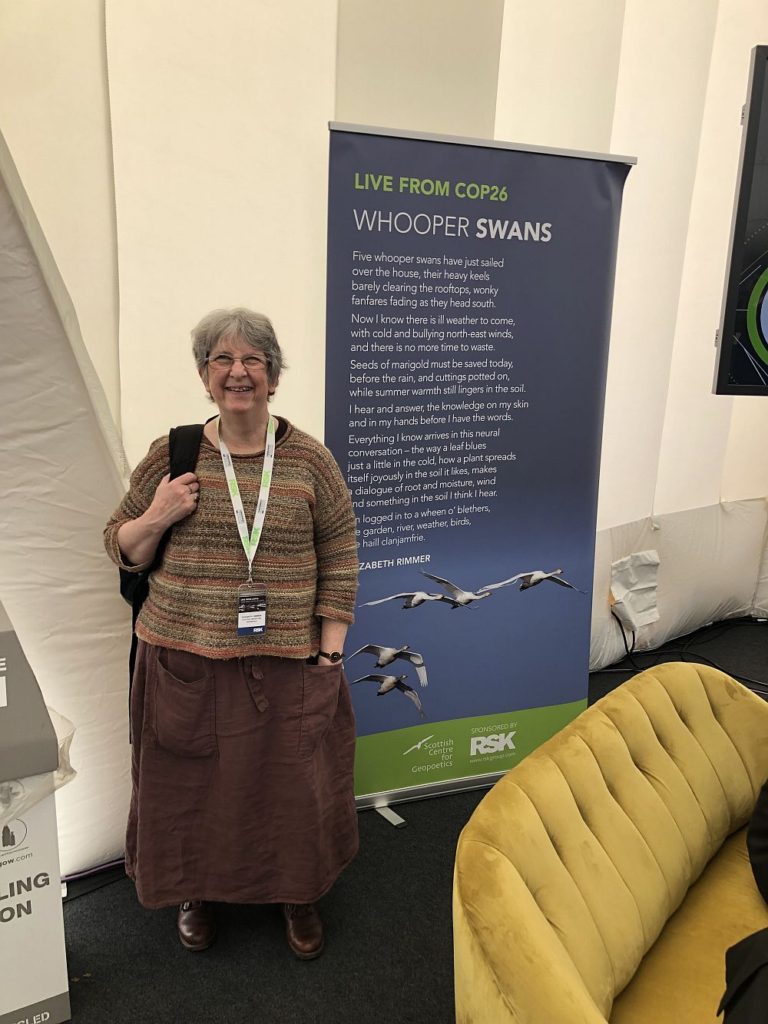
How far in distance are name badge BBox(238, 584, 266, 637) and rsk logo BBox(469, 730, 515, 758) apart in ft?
3.81

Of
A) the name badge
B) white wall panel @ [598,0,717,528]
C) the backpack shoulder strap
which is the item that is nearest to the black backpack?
the backpack shoulder strap

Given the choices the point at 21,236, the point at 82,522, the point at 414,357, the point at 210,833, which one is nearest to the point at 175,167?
the point at 21,236

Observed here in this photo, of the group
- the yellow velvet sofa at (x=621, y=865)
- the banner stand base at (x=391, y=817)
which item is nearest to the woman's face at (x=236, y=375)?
the yellow velvet sofa at (x=621, y=865)

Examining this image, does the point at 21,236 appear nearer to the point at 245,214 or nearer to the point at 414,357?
the point at 245,214

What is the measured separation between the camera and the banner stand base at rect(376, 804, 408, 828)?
2402 mm

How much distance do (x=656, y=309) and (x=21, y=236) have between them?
2443 mm

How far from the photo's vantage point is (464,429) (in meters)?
2.27

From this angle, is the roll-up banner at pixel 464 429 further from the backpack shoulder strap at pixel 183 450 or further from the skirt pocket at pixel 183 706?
the skirt pocket at pixel 183 706

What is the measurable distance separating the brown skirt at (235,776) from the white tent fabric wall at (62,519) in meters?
0.24

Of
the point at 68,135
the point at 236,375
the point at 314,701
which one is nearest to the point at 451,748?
the point at 314,701

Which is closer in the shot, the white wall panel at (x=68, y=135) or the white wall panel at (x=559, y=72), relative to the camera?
the white wall panel at (x=68, y=135)

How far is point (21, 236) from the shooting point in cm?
159

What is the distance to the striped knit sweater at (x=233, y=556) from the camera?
5.28 feet

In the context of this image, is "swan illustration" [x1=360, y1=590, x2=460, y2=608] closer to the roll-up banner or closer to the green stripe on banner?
the roll-up banner
